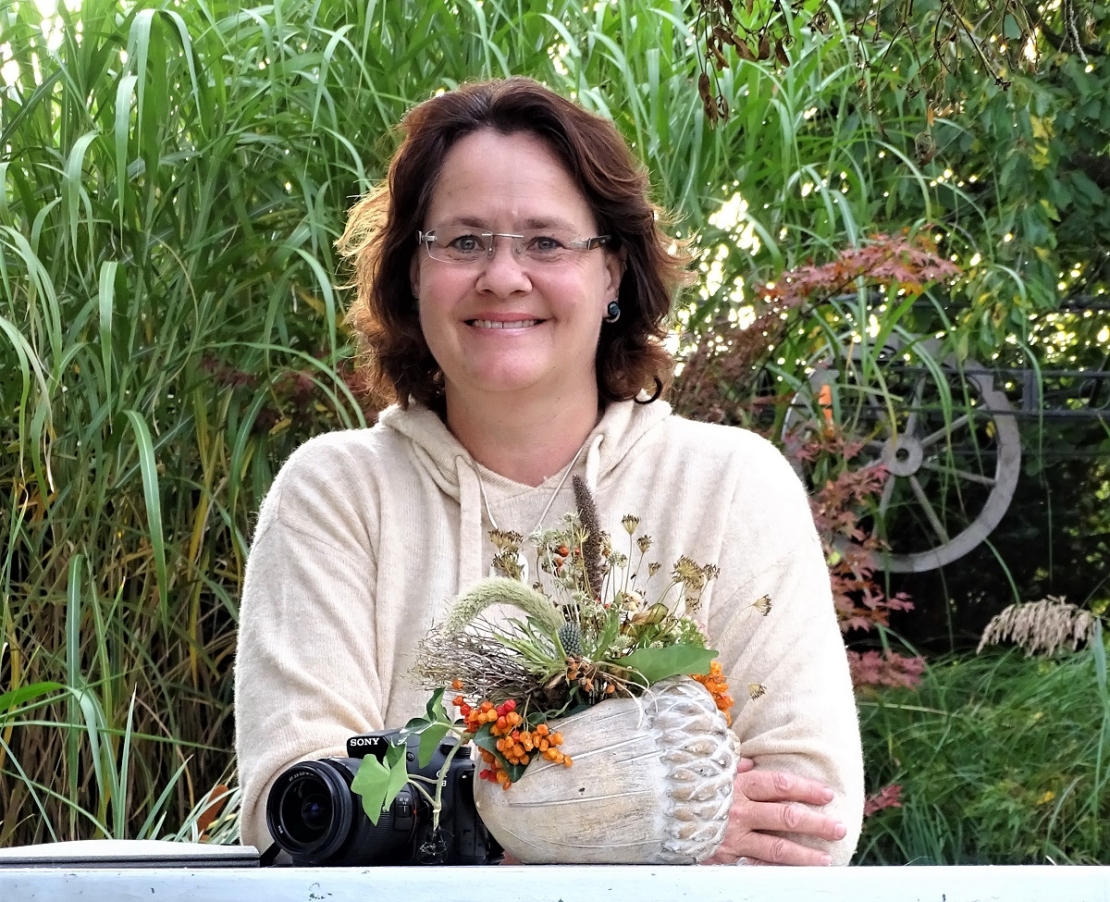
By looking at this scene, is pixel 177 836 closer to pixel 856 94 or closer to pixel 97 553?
pixel 97 553

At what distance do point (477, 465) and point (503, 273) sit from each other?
27cm

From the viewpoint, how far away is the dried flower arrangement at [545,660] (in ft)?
3.72

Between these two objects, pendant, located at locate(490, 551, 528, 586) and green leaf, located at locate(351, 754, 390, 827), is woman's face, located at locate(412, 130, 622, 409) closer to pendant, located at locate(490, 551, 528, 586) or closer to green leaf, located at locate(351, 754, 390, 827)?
pendant, located at locate(490, 551, 528, 586)

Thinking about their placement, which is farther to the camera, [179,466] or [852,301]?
[852,301]

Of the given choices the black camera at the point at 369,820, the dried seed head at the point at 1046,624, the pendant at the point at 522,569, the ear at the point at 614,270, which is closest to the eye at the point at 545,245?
the ear at the point at 614,270

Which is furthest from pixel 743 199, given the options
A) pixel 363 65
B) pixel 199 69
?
pixel 199 69

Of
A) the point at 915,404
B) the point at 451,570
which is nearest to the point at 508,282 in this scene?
the point at 451,570

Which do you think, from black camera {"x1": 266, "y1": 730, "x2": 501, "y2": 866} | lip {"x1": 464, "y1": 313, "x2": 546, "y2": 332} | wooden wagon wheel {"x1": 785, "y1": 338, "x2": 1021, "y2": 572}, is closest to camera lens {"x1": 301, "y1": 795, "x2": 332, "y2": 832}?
black camera {"x1": 266, "y1": 730, "x2": 501, "y2": 866}

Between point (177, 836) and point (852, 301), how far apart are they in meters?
1.63

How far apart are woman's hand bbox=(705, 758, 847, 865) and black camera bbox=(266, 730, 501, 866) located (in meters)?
0.34

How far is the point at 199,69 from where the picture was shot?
105 inches

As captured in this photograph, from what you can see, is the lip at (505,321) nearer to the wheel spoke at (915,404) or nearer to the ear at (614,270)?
the ear at (614,270)

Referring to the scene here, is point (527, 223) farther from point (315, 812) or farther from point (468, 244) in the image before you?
point (315, 812)

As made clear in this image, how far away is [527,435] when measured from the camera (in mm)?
1970
